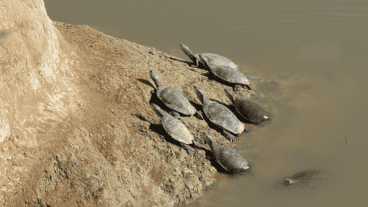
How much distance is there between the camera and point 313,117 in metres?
8.26

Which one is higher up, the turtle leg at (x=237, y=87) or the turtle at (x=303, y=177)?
the turtle leg at (x=237, y=87)

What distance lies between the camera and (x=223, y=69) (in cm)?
927

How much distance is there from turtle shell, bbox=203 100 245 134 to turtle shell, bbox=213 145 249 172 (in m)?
0.86

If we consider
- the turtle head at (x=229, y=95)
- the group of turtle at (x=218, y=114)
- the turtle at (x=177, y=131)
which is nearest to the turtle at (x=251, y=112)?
the group of turtle at (x=218, y=114)

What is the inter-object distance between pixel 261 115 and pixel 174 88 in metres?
2.86

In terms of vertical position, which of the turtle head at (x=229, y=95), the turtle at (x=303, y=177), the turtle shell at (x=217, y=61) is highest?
the turtle shell at (x=217, y=61)

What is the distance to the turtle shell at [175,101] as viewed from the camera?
7.43 metres

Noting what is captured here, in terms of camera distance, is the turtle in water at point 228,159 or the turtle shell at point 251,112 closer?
the turtle in water at point 228,159

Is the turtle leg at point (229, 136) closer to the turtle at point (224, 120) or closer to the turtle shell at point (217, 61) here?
the turtle at point (224, 120)

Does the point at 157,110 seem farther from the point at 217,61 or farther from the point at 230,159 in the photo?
the point at 217,61

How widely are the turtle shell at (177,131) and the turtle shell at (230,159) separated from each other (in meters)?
0.78

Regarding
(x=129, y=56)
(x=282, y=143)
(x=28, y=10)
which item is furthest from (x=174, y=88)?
(x=28, y=10)

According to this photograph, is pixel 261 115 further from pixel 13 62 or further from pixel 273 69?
pixel 13 62

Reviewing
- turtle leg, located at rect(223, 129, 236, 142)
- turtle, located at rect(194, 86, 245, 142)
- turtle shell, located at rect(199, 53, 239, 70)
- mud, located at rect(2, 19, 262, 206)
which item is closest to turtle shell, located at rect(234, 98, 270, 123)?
mud, located at rect(2, 19, 262, 206)
